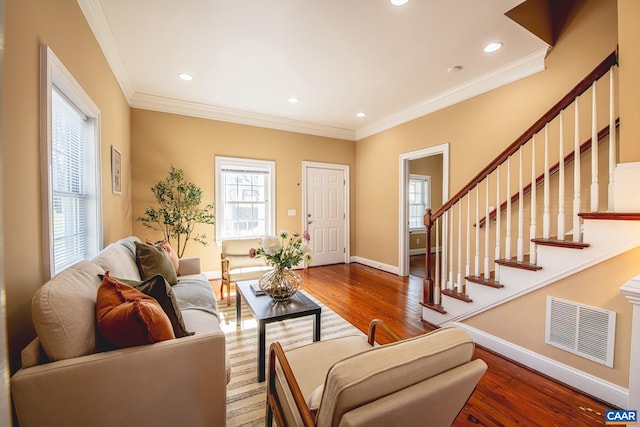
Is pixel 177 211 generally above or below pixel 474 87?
below

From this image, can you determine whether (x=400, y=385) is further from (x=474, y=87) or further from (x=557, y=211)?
(x=474, y=87)

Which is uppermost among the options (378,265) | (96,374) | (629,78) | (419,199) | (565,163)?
(629,78)

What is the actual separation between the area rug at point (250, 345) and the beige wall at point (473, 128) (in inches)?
94.5

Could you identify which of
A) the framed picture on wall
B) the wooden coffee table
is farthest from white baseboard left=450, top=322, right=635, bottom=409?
the framed picture on wall

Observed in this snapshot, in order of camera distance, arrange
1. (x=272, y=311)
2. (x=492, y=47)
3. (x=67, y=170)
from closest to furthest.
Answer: (x=67, y=170)
(x=272, y=311)
(x=492, y=47)

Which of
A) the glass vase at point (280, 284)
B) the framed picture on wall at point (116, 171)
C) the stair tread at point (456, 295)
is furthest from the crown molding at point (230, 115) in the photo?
the stair tread at point (456, 295)

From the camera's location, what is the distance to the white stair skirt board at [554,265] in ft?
5.29

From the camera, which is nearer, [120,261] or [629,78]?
[629,78]

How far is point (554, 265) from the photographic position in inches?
75.0

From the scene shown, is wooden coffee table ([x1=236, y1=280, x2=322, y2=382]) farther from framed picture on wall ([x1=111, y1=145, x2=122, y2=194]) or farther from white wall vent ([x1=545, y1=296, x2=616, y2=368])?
framed picture on wall ([x1=111, y1=145, x2=122, y2=194])

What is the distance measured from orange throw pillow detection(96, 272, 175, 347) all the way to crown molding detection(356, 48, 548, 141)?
401cm

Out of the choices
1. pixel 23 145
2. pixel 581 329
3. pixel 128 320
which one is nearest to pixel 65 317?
pixel 128 320

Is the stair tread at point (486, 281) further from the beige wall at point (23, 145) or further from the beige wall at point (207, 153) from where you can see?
the beige wall at point (207, 153)

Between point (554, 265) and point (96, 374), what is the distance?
9.07 feet
